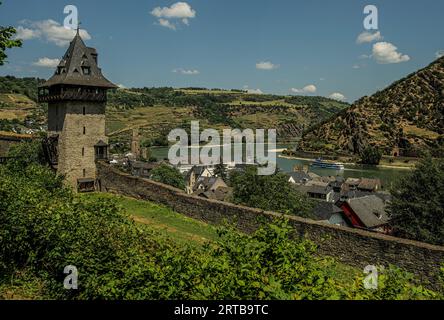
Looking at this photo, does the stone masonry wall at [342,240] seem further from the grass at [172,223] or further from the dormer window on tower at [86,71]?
the dormer window on tower at [86,71]

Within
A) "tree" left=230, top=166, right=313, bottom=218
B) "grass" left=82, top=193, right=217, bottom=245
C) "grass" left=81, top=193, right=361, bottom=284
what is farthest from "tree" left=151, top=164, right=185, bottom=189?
"grass" left=82, top=193, right=217, bottom=245

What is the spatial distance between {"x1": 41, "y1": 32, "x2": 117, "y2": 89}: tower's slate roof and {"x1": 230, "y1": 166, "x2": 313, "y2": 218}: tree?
1136 cm

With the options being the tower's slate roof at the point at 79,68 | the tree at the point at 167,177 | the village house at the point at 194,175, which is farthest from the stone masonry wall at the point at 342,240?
the village house at the point at 194,175

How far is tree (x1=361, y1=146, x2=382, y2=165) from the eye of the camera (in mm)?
116125

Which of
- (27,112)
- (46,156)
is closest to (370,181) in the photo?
(46,156)

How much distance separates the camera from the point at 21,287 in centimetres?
847

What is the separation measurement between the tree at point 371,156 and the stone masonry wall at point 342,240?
105m

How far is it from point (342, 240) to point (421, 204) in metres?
12.3

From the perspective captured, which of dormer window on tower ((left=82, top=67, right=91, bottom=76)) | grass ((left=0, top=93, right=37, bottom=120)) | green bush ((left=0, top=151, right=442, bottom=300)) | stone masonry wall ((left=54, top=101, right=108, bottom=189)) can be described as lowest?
green bush ((left=0, top=151, right=442, bottom=300))

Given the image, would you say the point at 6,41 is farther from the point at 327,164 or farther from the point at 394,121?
the point at 394,121

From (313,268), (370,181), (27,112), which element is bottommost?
(370,181)

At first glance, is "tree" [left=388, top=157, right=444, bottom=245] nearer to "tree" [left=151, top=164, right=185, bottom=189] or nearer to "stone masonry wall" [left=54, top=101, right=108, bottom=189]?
"stone masonry wall" [left=54, top=101, right=108, bottom=189]
